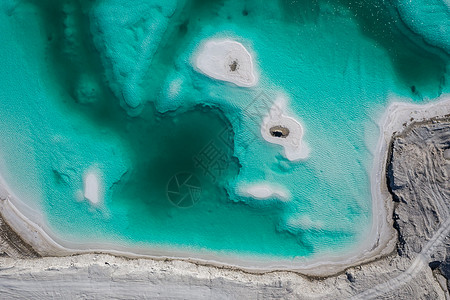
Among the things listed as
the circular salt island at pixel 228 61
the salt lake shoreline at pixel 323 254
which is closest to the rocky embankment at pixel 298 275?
the salt lake shoreline at pixel 323 254

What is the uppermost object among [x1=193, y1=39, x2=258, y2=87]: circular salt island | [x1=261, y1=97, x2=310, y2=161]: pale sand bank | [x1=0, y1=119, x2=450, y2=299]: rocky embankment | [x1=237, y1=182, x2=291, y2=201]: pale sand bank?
[x1=193, y1=39, x2=258, y2=87]: circular salt island

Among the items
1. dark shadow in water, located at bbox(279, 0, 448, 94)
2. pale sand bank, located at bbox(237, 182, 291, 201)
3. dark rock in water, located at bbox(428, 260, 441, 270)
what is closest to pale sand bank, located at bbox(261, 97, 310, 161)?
pale sand bank, located at bbox(237, 182, 291, 201)

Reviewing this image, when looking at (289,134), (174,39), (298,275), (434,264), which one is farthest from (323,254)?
(174,39)

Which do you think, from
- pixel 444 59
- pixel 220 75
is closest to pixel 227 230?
pixel 220 75

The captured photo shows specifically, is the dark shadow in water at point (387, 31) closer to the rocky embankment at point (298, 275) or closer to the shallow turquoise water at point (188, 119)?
the shallow turquoise water at point (188, 119)

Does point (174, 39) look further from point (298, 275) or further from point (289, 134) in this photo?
point (298, 275)

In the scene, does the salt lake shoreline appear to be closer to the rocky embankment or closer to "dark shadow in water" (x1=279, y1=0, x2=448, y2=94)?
the rocky embankment
